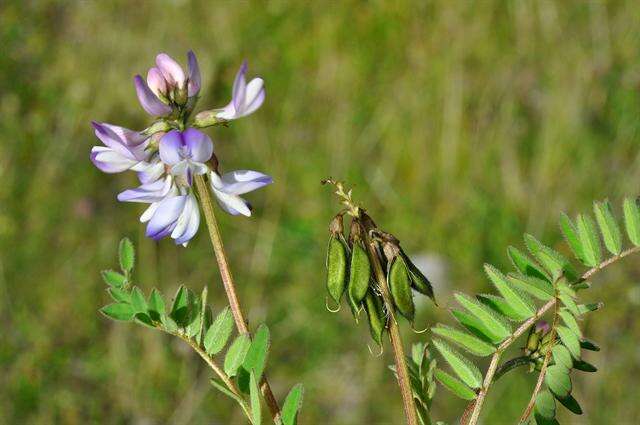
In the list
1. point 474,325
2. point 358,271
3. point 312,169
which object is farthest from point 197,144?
point 312,169

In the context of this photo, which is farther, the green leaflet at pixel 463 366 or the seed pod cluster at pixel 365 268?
the green leaflet at pixel 463 366

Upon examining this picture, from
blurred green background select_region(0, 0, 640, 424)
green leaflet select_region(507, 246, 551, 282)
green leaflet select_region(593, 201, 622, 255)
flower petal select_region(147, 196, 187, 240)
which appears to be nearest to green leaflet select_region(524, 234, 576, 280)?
green leaflet select_region(507, 246, 551, 282)

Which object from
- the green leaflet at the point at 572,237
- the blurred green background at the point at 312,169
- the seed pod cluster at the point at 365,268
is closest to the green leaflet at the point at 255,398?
the seed pod cluster at the point at 365,268

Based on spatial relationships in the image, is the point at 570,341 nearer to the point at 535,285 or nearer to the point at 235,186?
the point at 535,285

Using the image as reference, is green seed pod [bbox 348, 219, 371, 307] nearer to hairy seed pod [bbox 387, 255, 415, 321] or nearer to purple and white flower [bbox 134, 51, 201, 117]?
hairy seed pod [bbox 387, 255, 415, 321]

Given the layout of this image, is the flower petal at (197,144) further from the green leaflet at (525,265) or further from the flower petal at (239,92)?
the green leaflet at (525,265)

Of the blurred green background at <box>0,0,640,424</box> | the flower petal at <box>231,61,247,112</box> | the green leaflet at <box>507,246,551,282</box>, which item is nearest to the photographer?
the flower petal at <box>231,61,247,112</box>
